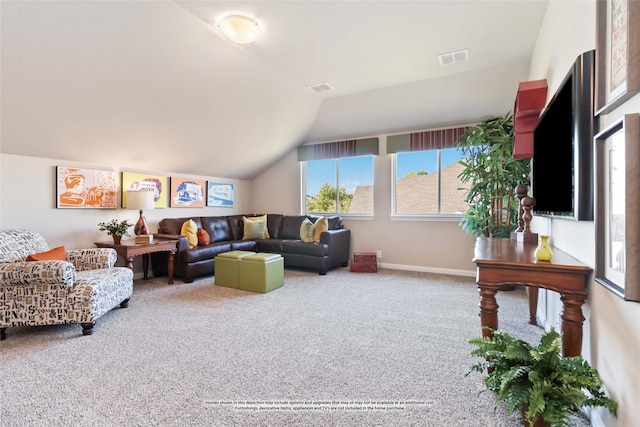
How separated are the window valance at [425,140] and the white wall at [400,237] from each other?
0.23 meters

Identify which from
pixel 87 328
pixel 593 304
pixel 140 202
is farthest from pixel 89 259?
pixel 593 304

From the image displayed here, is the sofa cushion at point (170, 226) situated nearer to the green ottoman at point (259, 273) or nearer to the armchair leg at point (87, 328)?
the green ottoman at point (259, 273)

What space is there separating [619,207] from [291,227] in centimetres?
474

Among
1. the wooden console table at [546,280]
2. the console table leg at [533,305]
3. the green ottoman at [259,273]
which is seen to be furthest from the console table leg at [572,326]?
the green ottoman at [259,273]

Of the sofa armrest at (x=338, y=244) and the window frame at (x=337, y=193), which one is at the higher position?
the window frame at (x=337, y=193)

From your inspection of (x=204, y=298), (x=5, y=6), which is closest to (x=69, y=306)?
(x=204, y=298)

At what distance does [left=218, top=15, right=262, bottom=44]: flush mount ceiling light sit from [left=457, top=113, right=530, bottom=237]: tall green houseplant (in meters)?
2.89

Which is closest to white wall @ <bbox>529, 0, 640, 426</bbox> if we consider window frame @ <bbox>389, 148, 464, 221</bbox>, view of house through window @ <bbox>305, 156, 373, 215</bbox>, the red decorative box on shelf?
window frame @ <bbox>389, 148, 464, 221</bbox>

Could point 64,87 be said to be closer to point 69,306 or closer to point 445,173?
point 69,306

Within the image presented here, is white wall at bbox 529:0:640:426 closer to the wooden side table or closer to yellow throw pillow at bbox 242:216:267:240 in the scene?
the wooden side table

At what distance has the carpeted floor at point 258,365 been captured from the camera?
152 centimetres

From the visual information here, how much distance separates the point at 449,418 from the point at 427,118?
420 centimetres

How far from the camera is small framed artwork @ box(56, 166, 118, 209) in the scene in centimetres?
353

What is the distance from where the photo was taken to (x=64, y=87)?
2.80 m
